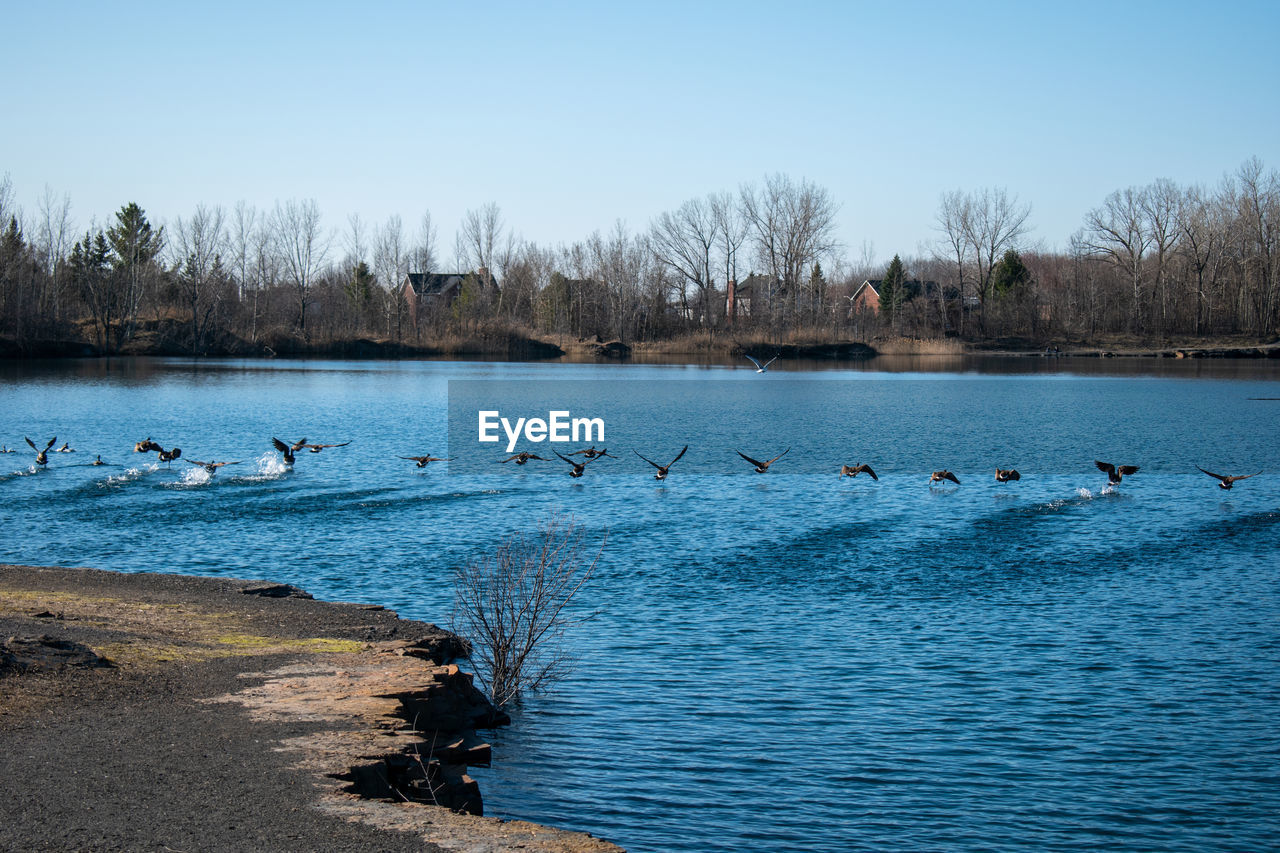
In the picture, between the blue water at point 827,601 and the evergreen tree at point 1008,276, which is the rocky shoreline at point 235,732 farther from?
the evergreen tree at point 1008,276

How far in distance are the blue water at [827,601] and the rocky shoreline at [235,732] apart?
116cm

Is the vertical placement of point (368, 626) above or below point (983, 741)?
above

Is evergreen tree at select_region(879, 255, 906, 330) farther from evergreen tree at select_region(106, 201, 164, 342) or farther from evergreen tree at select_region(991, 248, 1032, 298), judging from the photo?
evergreen tree at select_region(106, 201, 164, 342)

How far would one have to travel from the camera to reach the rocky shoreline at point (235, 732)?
24.4ft

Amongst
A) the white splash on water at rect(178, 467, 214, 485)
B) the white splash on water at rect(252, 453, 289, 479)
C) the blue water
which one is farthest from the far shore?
the white splash on water at rect(178, 467, 214, 485)

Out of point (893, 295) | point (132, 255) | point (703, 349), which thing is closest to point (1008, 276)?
point (893, 295)

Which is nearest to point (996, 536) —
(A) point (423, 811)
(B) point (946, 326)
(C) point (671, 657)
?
(C) point (671, 657)

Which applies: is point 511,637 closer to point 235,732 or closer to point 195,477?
point 235,732

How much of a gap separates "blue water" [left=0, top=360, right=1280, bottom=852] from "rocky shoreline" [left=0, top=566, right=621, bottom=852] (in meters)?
1.16

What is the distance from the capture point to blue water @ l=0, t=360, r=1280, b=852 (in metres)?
10.3

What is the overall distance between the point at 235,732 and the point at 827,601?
11066 mm

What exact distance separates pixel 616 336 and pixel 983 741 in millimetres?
102836

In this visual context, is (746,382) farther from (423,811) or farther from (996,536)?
(423,811)

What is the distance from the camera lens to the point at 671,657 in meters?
14.7
